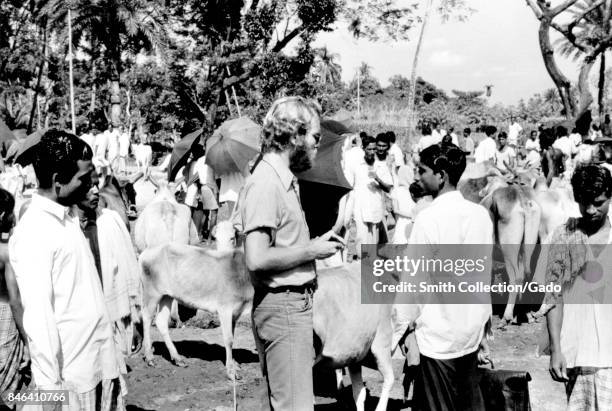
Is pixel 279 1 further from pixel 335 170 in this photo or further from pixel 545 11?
pixel 335 170

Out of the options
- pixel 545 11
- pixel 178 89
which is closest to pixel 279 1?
pixel 178 89

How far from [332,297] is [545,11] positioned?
18.2 metres

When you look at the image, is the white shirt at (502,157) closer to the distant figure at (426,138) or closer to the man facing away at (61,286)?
the distant figure at (426,138)

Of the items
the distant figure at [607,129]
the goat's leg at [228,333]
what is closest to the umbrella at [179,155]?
the goat's leg at [228,333]

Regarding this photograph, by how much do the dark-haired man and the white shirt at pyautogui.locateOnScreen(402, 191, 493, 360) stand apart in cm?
41

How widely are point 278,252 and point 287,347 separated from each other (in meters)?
0.48

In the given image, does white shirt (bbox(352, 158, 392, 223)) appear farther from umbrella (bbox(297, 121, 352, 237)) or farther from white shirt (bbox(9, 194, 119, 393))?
white shirt (bbox(9, 194, 119, 393))

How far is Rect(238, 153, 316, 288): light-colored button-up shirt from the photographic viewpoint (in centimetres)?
320

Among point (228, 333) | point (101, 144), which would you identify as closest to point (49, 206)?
point (228, 333)

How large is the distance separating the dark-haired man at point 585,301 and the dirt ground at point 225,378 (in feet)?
7.57

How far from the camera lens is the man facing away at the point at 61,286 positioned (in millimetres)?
2746

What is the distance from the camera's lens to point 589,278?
11.9ft

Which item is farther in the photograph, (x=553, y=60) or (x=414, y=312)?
(x=553, y=60)

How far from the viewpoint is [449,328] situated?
372 centimetres
